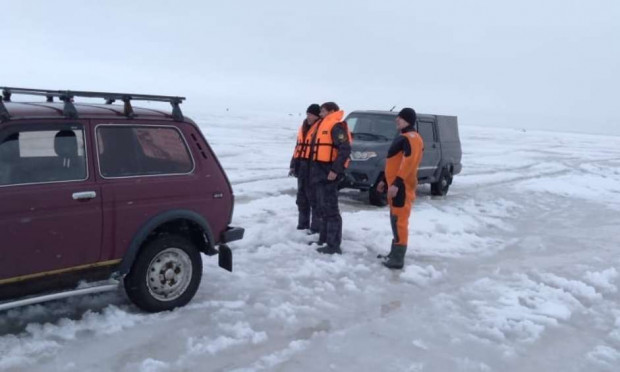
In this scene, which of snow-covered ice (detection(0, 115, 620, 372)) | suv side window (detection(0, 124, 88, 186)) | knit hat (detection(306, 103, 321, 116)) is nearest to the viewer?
suv side window (detection(0, 124, 88, 186))

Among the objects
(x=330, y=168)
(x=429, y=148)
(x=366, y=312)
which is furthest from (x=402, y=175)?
(x=429, y=148)

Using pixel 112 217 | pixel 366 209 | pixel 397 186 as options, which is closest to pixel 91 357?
pixel 112 217

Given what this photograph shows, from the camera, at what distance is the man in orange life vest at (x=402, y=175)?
6.73 meters

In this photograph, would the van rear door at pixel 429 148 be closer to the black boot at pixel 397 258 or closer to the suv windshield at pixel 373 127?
the suv windshield at pixel 373 127

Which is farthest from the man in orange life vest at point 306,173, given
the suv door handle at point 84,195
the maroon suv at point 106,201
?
the suv door handle at point 84,195

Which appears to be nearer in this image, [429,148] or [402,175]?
[402,175]

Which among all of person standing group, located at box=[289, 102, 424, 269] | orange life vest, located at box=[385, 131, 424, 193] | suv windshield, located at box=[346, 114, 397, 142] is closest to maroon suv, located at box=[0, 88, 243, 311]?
person standing group, located at box=[289, 102, 424, 269]

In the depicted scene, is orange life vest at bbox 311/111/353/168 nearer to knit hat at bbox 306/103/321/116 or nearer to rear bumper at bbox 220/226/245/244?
knit hat at bbox 306/103/321/116

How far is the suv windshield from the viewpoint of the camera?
38.8 ft

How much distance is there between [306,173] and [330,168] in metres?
0.76

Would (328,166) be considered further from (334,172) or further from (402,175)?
(402,175)

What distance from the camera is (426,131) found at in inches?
521

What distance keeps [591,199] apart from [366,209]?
20.9 ft

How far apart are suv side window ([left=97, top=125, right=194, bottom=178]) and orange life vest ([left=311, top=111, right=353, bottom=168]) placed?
253 centimetres
